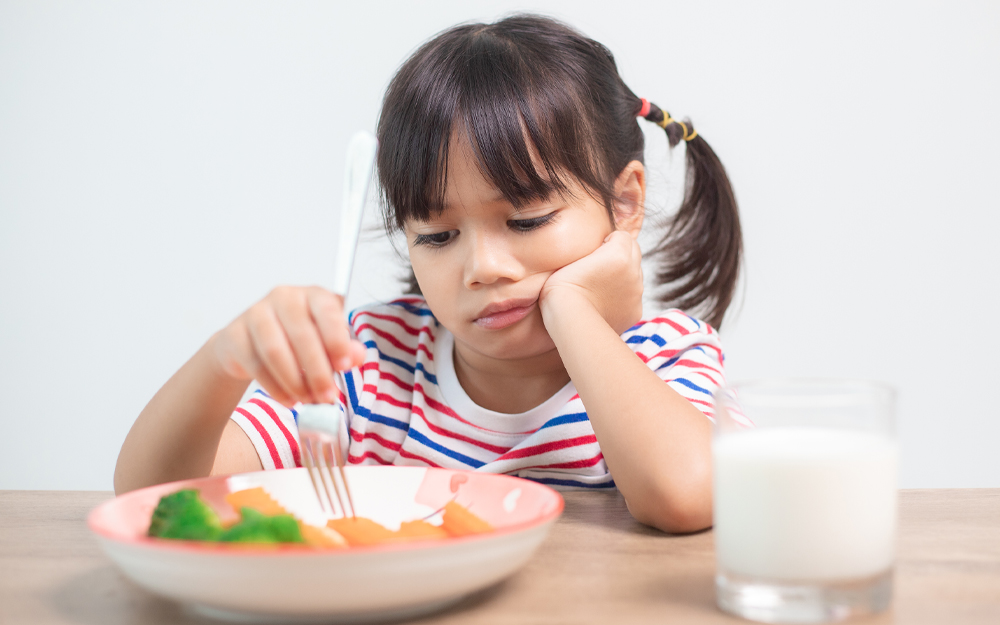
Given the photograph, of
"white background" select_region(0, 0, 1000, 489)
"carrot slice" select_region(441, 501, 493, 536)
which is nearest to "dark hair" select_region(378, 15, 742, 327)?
"carrot slice" select_region(441, 501, 493, 536)

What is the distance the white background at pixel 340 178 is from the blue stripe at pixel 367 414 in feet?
3.16

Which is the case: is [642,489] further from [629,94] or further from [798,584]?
[629,94]

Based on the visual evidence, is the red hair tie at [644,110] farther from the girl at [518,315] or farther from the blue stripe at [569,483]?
the blue stripe at [569,483]

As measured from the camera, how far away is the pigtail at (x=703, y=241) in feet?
4.39

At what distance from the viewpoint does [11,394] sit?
238 cm

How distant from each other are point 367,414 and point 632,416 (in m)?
0.50

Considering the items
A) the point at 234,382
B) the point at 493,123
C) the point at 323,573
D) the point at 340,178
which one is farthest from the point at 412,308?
the point at 340,178

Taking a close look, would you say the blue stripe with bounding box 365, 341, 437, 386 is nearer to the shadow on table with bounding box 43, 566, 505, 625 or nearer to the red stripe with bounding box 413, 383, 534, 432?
the red stripe with bounding box 413, 383, 534, 432

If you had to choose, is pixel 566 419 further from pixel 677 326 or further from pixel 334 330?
pixel 334 330

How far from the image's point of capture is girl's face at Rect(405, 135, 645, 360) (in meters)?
0.99

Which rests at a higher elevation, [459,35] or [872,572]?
[459,35]

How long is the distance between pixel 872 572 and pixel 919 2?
2.11m

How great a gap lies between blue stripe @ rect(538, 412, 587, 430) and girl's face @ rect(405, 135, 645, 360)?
0.09m

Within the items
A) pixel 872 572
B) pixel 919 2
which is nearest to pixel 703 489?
pixel 872 572
